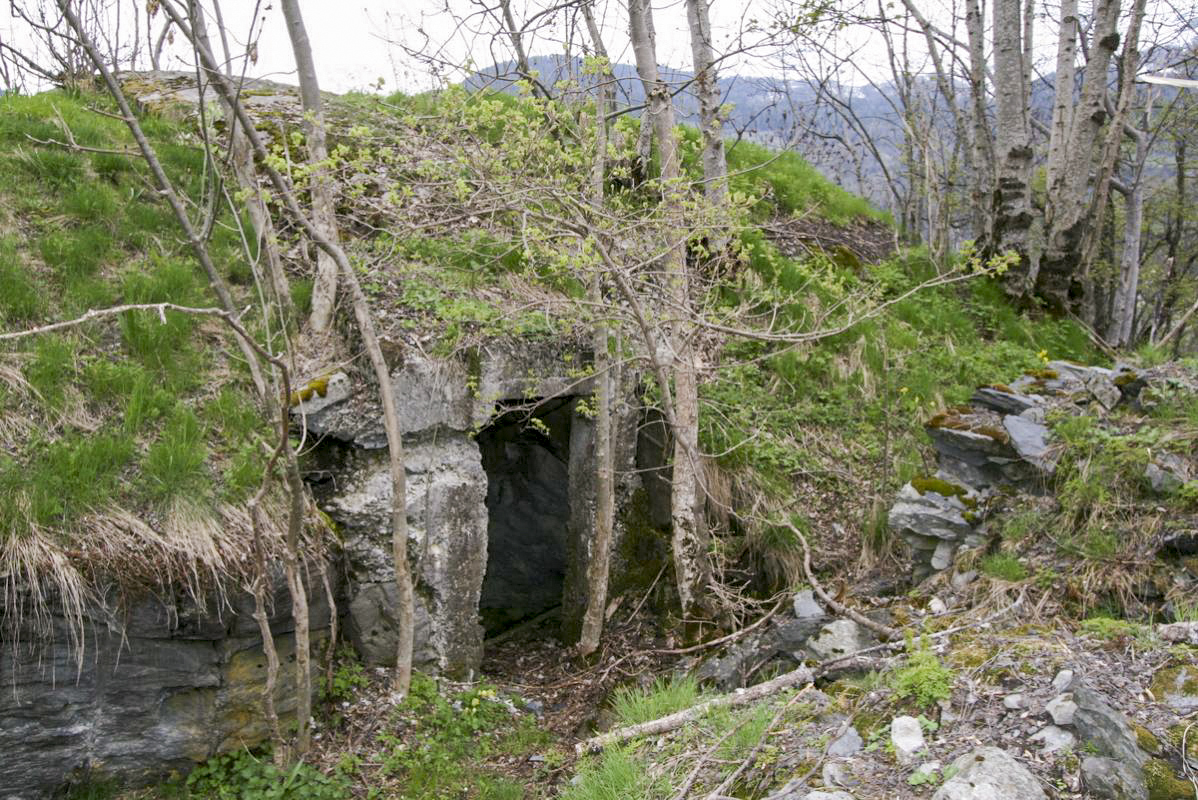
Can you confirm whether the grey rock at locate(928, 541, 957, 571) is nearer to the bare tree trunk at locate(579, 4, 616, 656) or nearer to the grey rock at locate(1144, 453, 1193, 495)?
the grey rock at locate(1144, 453, 1193, 495)

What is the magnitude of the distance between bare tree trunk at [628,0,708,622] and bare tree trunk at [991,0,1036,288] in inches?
160

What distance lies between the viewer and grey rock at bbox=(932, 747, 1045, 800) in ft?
8.59

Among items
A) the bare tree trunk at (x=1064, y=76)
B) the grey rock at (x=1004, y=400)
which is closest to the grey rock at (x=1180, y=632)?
the grey rock at (x=1004, y=400)

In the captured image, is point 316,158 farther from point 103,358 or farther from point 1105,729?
point 1105,729

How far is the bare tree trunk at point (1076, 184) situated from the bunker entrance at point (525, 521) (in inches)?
204

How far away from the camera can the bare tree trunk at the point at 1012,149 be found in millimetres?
7988

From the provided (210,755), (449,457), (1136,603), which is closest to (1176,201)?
(1136,603)

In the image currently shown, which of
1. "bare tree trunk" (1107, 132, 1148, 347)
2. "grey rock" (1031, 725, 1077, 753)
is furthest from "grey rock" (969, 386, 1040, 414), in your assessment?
"bare tree trunk" (1107, 132, 1148, 347)

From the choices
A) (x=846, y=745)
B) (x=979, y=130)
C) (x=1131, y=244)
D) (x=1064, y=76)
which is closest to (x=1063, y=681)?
(x=846, y=745)

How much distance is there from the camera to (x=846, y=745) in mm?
3137

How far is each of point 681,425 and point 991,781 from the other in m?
3.35

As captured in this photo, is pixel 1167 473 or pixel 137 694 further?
pixel 1167 473

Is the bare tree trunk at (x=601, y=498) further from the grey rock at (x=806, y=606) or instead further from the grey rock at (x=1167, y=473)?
the grey rock at (x=1167, y=473)

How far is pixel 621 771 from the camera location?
3473 mm
